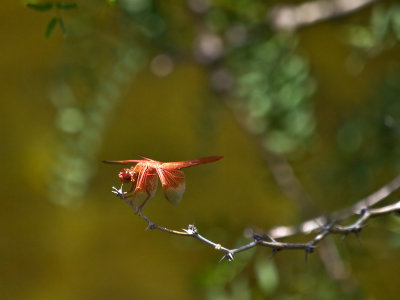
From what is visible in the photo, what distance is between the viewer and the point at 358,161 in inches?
46.1

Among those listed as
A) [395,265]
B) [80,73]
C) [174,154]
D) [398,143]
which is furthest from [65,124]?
[395,265]

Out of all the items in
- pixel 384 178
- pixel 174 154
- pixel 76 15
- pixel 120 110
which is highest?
pixel 76 15

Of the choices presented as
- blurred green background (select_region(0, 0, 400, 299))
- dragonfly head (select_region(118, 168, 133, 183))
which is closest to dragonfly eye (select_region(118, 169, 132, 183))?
dragonfly head (select_region(118, 168, 133, 183))

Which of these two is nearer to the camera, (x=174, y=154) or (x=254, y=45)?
(x=254, y=45)

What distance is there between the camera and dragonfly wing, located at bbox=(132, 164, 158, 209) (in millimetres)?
583

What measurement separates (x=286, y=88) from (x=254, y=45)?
13 cm

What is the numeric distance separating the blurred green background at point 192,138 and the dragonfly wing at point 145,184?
495mm

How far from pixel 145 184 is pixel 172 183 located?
0.02 m

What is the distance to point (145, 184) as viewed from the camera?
0.58 m

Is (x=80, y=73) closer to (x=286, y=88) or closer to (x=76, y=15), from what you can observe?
(x=76, y=15)

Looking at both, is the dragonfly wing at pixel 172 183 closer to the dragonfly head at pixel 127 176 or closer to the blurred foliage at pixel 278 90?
the dragonfly head at pixel 127 176

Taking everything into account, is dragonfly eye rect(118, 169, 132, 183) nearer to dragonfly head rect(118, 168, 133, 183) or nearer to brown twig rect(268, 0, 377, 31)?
dragonfly head rect(118, 168, 133, 183)

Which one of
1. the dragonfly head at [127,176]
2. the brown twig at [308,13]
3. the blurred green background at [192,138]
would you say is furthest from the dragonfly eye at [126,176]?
the brown twig at [308,13]

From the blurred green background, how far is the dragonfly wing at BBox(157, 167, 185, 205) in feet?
1.62
